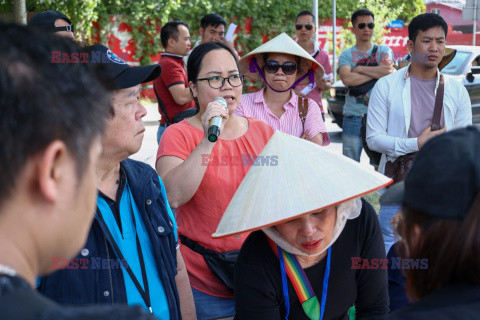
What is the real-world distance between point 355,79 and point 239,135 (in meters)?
3.04

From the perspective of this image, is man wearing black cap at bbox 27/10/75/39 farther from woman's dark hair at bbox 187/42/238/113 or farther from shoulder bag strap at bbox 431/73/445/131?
shoulder bag strap at bbox 431/73/445/131

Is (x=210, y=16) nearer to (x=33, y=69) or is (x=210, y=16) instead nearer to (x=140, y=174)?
(x=140, y=174)

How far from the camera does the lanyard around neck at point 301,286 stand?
2.02 meters

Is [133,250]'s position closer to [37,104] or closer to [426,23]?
[37,104]

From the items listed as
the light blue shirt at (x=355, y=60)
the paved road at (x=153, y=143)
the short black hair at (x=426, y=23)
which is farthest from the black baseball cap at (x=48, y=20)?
the paved road at (x=153, y=143)

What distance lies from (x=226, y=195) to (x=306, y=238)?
0.65m

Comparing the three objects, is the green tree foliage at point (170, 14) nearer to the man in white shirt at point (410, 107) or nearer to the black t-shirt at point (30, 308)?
the man in white shirt at point (410, 107)

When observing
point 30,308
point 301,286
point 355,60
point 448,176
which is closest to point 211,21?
point 355,60

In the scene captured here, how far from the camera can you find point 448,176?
3.56ft

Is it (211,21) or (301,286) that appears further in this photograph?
(211,21)

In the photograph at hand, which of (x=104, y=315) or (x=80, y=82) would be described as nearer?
(x=104, y=315)

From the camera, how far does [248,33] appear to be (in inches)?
626

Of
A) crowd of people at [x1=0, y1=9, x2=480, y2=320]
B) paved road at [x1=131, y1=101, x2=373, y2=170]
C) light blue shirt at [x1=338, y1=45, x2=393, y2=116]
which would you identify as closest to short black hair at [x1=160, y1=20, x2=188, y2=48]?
crowd of people at [x1=0, y1=9, x2=480, y2=320]

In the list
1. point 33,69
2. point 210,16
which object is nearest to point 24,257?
point 33,69
